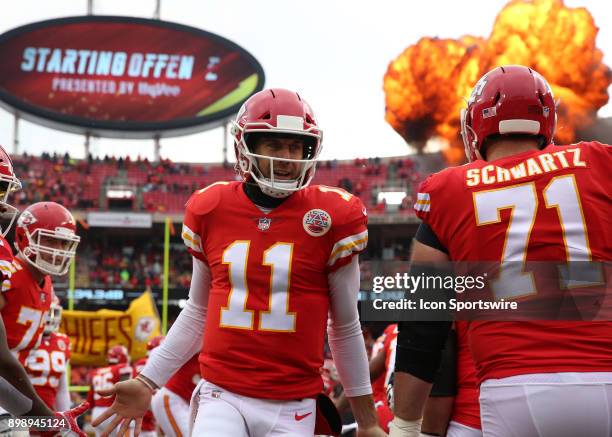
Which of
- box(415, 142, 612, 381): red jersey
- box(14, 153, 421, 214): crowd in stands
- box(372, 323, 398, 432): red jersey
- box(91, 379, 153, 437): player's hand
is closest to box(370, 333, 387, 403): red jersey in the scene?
box(372, 323, 398, 432): red jersey

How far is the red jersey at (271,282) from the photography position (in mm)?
3143

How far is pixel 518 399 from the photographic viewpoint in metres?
2.22

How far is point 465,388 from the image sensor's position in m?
3.05

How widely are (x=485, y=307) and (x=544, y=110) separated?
71cm

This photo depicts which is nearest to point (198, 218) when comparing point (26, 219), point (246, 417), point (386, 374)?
point (246, 417)

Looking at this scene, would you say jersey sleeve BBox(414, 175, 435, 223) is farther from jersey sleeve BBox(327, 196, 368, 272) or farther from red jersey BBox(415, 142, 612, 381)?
jersey sleeve BBox(327, 196, 368, 272)

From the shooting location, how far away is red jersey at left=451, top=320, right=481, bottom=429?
296 cm

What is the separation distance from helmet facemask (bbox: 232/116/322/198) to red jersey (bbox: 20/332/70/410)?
357 cm

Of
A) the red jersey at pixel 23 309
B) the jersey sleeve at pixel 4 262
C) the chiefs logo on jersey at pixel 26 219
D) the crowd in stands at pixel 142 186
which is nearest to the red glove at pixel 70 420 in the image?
the jersey sleeve at pixel 4 262

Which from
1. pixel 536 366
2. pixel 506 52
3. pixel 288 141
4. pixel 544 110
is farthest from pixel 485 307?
pixel 506 52

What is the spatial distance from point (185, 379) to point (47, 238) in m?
1.48

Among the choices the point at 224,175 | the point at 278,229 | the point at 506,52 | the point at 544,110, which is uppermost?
the point at 506,52

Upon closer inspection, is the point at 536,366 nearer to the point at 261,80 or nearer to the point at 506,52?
the point at 506,52

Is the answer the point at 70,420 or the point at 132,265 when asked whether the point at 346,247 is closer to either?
the point at 70,420
